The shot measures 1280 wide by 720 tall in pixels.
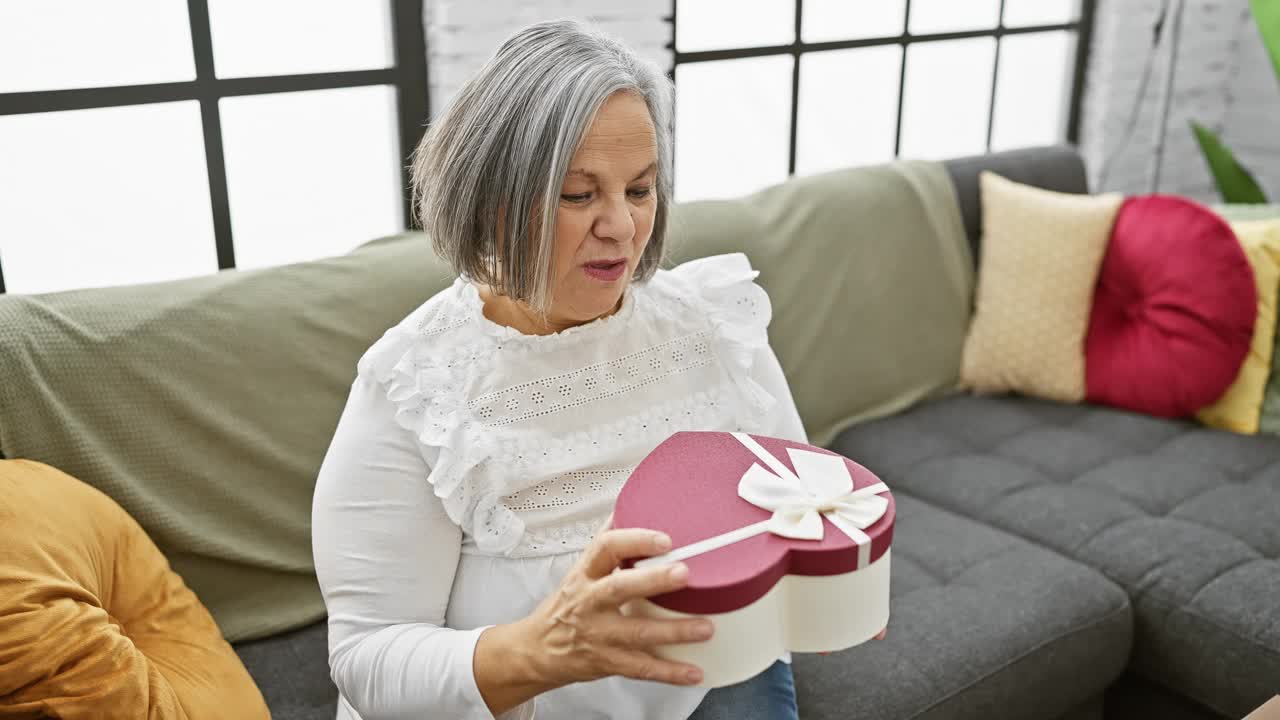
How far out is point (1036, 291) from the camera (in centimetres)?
243

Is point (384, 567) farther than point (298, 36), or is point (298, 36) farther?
point (298, 36)

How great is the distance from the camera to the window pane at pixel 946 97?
10.6 feet

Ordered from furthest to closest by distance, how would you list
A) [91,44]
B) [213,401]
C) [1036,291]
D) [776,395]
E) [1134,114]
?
[1134,114] < [1036,291] < [91,44] < [213,401] < [776,395]

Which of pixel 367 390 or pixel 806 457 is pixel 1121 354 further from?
pixel 367 390

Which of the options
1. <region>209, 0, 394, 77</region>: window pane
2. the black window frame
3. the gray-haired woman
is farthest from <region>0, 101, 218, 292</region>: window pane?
the black window frame

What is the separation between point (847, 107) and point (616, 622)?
2.41 meters

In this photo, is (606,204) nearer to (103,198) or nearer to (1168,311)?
(103,198)

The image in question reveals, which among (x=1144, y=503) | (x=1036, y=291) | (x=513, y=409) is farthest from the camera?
(x=1036, y=291)

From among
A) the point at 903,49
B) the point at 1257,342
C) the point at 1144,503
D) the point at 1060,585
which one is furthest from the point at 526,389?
the point at 903,49

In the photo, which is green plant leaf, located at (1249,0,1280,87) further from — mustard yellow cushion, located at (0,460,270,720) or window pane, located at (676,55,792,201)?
mustard yellow cushion, located at (0,460,270,720)

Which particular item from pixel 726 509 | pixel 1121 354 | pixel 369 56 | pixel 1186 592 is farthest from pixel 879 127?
pixel 726 509

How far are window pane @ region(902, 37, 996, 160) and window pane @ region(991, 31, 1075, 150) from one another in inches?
2.6

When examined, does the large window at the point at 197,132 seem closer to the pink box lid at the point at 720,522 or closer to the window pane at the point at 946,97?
the pink box lid at the point at 720,522

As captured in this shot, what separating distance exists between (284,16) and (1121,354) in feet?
5.88
